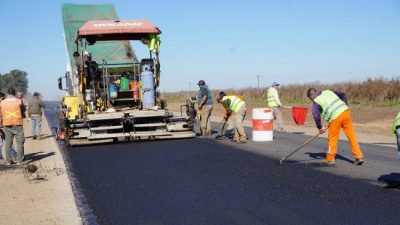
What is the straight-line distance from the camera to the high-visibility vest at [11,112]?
11094 mm

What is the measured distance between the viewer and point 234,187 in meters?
7.61

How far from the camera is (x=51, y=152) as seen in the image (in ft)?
44.7

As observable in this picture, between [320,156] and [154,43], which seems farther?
[154,43]

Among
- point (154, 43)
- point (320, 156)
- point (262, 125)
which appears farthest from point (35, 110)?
point (320, 156)

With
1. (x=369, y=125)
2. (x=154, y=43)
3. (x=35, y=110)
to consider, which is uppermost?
(x=154, y=43)

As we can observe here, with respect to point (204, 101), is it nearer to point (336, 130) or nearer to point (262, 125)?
point (262, 125)

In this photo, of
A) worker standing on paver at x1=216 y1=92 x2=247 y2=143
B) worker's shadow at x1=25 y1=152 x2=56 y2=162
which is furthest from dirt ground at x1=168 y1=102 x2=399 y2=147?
worker's shadow at x1=25 y1=152 x2=56 y2=162

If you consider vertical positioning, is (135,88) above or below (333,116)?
above

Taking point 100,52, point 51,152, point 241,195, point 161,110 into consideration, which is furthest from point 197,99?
point 241,195

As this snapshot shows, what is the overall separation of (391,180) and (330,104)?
7.17ft

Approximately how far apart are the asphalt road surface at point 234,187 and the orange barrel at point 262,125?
5.51ft

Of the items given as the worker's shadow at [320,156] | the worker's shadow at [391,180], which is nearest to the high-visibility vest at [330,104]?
the worker's shadow at [320,156]

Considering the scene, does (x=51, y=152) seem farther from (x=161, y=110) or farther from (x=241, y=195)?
(x=241, y=195)

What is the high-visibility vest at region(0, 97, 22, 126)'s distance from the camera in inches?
437
